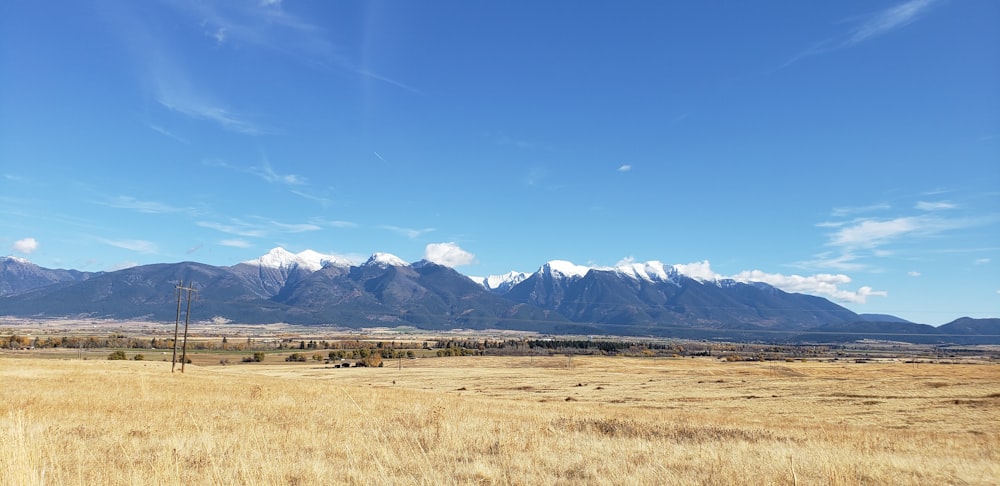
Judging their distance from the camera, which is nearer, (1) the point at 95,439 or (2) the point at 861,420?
(1) the point at 95,439

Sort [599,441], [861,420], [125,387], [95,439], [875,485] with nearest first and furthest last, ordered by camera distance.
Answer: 1. [875,485]
2. [95,439]
3. [599,441]
4. [125,387]
5. [861,420]

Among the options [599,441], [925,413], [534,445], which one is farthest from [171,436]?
[925,413]

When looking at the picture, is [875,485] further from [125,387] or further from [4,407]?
Result: [125,387]

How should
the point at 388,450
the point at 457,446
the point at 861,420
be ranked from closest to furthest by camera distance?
the point at 388,450
the point at 457,446
the point at 861,420

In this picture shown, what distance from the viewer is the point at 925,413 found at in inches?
1436

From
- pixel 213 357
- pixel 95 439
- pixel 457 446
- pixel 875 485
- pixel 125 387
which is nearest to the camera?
pixel 875 485

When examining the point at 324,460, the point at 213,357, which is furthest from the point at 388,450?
the point at 213,357

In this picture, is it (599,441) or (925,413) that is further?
(925,413)

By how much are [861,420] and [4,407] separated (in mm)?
40527

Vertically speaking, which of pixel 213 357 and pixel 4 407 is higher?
pixel 4 407

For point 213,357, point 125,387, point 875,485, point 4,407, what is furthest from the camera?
point 213,357

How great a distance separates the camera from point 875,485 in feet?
37.9

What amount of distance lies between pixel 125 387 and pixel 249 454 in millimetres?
24283

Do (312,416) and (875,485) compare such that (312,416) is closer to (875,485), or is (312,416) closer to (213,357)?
(875,485)
